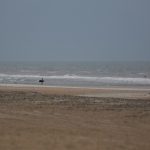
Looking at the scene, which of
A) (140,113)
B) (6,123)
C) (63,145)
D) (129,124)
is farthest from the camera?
(140,113)

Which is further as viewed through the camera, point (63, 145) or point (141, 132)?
point (141, 132)

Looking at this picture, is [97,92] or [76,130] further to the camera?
[97,92]

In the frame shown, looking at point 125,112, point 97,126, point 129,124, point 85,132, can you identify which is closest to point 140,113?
point 125,112

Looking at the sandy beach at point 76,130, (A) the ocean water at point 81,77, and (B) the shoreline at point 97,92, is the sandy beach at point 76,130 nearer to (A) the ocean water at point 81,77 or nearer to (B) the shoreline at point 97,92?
(B) the shoreline at point 97,92

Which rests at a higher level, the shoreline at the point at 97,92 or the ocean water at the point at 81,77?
the ocean water at the point at 81,77

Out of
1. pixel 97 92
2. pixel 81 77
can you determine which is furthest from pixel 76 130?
pixel 81 77

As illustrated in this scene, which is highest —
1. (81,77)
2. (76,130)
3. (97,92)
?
(81,77)

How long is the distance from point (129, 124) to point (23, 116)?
3.70 meters

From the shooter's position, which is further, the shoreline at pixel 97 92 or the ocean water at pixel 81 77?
the ocean water at pixel 81 77

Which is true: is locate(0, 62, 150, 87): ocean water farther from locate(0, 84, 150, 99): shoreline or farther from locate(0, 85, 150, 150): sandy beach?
locate(0, 85, 150, 150): sandy beach

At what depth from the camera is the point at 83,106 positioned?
19641 mm

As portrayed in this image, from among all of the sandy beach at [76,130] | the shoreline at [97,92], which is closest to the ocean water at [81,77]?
the shoreline at [97,92]

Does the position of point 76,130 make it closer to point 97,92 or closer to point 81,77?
point 97,92

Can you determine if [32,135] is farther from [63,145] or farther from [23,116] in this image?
[23,116]
